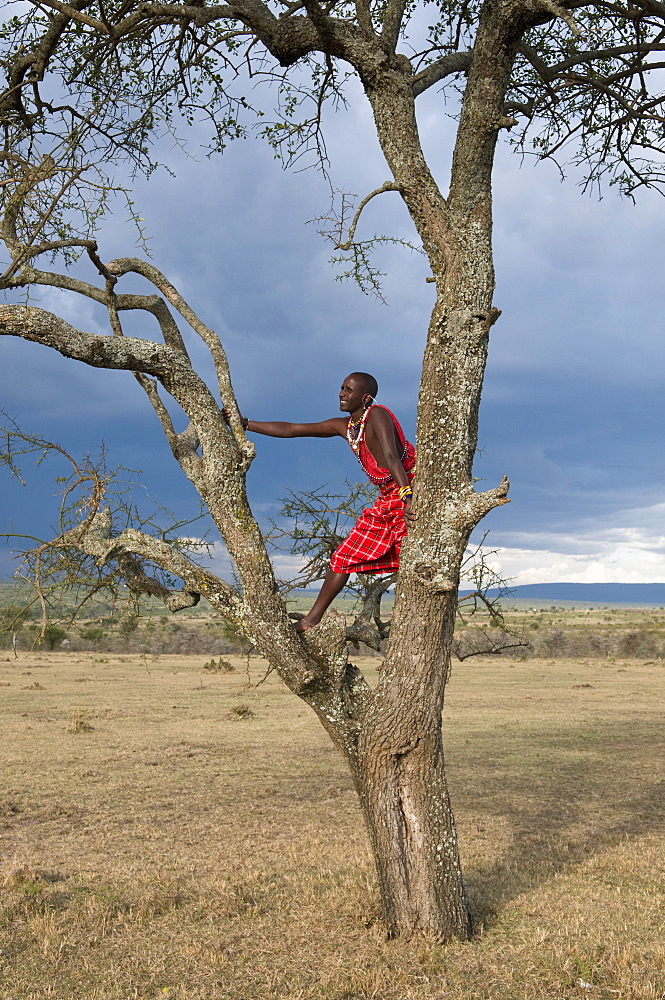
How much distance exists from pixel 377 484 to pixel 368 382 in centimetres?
76

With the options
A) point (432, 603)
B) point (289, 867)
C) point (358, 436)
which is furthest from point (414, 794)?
point (289, 867)

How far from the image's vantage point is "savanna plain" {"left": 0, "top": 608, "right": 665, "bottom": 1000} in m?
5.41

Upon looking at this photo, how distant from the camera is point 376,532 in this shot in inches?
229

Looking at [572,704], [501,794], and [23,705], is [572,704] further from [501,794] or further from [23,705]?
[23,705]

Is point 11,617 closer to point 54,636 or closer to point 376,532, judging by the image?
point 376,532

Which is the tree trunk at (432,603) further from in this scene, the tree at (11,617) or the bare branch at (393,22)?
the tree at (11,617)

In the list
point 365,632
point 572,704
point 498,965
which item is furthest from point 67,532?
point 572,704

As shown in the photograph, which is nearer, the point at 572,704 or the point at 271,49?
the point at 271,49

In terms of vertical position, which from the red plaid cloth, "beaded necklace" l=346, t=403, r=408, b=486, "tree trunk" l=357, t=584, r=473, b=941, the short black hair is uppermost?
the short black hair

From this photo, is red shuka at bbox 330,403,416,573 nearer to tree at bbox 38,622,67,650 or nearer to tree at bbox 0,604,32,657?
tree at bbox 0,604,32,657

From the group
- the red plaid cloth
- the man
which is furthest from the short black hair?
the red plaid cloth

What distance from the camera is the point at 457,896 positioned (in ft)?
19.0

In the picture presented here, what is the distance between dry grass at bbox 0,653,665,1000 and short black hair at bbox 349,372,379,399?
13.2ft

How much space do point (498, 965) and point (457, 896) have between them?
510 millimetres
